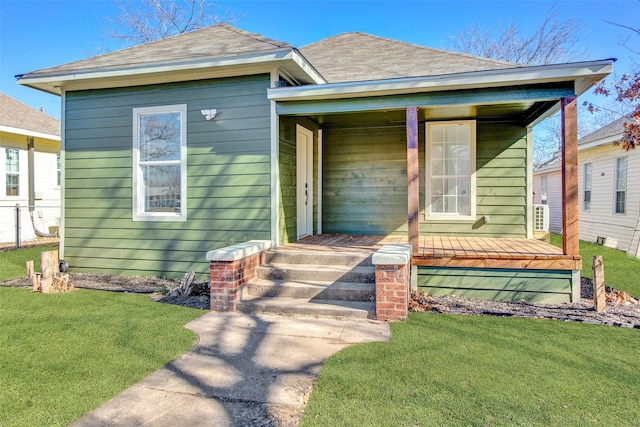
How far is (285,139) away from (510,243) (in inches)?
157

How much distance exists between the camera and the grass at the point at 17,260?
6700 millimetres

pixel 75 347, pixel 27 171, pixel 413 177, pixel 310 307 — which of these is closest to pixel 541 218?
pixel 413 177

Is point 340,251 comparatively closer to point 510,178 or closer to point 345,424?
point 345,424

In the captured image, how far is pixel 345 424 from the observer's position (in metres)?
2.28

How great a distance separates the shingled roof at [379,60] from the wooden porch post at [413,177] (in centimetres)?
166

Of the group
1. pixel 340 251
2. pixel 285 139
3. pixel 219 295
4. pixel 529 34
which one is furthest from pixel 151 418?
pixel 529 34

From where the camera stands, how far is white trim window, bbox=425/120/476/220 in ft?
24.1

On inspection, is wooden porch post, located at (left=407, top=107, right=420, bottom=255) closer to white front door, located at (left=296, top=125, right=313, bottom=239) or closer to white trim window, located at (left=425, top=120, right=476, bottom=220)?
white front door, located at (left=296, top=125, right=313, bottom=239)

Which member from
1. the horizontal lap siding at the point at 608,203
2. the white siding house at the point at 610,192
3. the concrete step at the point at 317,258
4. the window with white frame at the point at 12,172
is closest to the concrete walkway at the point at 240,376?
the concrete step at the point at 317,258

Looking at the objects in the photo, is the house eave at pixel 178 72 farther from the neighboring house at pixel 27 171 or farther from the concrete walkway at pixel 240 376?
the neighboring house at pixel 27 171

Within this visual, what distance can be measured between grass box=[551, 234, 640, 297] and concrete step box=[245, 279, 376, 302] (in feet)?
13.6

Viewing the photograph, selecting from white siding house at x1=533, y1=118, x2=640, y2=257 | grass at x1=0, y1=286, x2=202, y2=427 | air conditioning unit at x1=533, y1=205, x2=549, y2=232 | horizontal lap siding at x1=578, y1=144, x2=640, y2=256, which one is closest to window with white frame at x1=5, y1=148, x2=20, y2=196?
grass at x1=0, y1=286, x2=202, y2=427

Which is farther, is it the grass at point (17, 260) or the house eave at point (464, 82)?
the grass at point (17, 260)

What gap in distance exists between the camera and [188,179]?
19.9 feet
